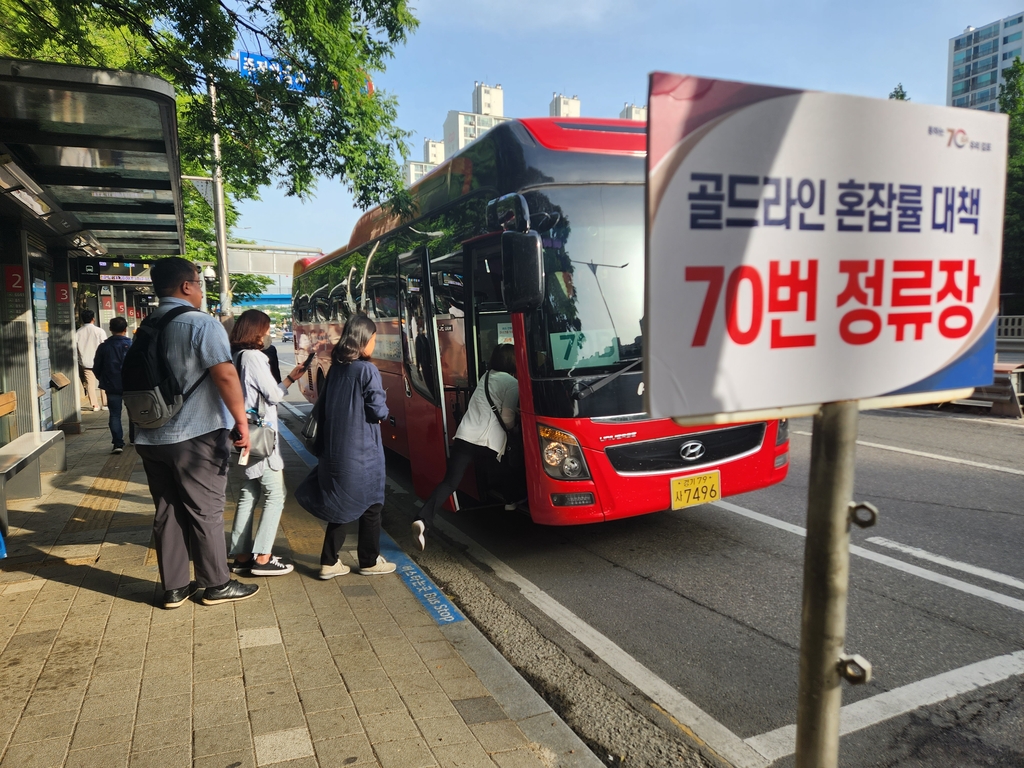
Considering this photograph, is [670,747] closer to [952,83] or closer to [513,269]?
[513,269]

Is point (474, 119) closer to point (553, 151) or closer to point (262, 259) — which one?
point (262, 259)

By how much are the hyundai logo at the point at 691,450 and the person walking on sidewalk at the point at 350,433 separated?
2056mm

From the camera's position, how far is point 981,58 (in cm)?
10181

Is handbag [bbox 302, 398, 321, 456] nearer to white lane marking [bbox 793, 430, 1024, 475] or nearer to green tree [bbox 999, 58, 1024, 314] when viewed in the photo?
white lane marking [bbox 793, 430, 1024, 475]

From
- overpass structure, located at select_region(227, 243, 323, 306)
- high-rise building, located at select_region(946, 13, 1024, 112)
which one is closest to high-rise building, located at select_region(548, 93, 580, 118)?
high-rise building, located at select_region(946, 13, 1024, 112)

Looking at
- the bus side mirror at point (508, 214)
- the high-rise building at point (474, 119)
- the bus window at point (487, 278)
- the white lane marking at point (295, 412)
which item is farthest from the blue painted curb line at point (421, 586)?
the high-rise building at point (474, 119)

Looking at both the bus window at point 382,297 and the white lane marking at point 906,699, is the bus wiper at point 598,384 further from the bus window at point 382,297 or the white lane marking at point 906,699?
the bus window at point 382,297

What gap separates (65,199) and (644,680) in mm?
7716

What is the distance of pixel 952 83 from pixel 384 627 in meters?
133

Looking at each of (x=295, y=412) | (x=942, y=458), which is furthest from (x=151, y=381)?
(x=295, y=412)

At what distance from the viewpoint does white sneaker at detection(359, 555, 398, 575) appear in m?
4.77

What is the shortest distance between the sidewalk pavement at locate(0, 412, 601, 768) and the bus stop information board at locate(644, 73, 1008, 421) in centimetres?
200

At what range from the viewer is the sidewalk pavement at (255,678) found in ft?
9.11

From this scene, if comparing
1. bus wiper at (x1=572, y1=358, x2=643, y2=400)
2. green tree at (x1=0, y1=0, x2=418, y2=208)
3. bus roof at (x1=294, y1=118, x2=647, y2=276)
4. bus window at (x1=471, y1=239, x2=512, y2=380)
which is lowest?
bus wiper at (x1=572, y1=358, x2=643, y2=400)
